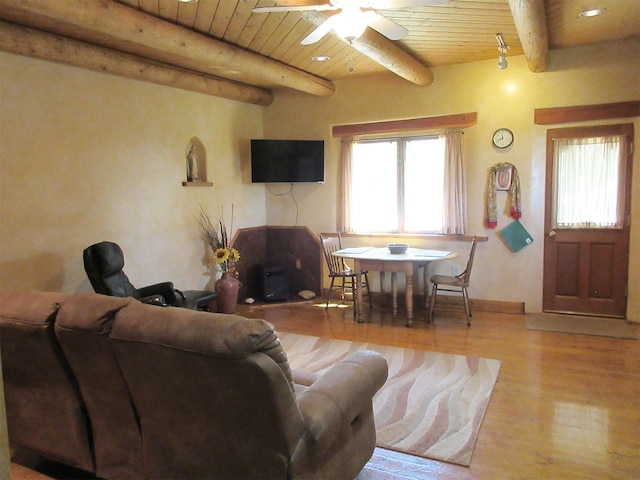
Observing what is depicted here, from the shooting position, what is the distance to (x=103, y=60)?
13.3 ft

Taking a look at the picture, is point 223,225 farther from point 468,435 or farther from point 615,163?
point 615,163

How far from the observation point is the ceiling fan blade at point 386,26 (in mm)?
3005

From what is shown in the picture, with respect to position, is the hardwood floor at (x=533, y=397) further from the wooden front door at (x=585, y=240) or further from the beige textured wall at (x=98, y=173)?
the beige textured wall at (x=98, y=173)

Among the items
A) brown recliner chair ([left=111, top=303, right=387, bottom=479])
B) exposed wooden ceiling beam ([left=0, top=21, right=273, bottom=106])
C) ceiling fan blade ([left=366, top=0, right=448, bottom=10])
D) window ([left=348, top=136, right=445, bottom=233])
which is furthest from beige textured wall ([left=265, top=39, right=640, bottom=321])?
brown recliner chair ([left=111, top=303, right=387, bottom=479])

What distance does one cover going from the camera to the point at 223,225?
18.7 feet

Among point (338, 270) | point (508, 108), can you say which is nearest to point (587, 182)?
point (508, 108)

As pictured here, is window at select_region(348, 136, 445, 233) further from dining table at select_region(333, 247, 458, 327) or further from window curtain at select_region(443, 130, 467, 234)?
dining table at select_region(333, 247, 458, 327)

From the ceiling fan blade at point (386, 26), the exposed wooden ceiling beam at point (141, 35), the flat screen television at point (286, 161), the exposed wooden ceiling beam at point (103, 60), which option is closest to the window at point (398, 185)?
the flat screen television at point (286, 161)

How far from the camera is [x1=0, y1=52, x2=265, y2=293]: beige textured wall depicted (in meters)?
3.57

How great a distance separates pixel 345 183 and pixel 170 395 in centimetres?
446

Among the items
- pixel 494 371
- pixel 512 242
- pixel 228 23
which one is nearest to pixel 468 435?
pixel 494 371

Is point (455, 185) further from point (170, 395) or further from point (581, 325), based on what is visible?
point (170, 395)

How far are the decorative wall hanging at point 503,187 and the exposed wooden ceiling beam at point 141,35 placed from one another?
2435mm

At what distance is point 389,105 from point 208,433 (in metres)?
4.75
